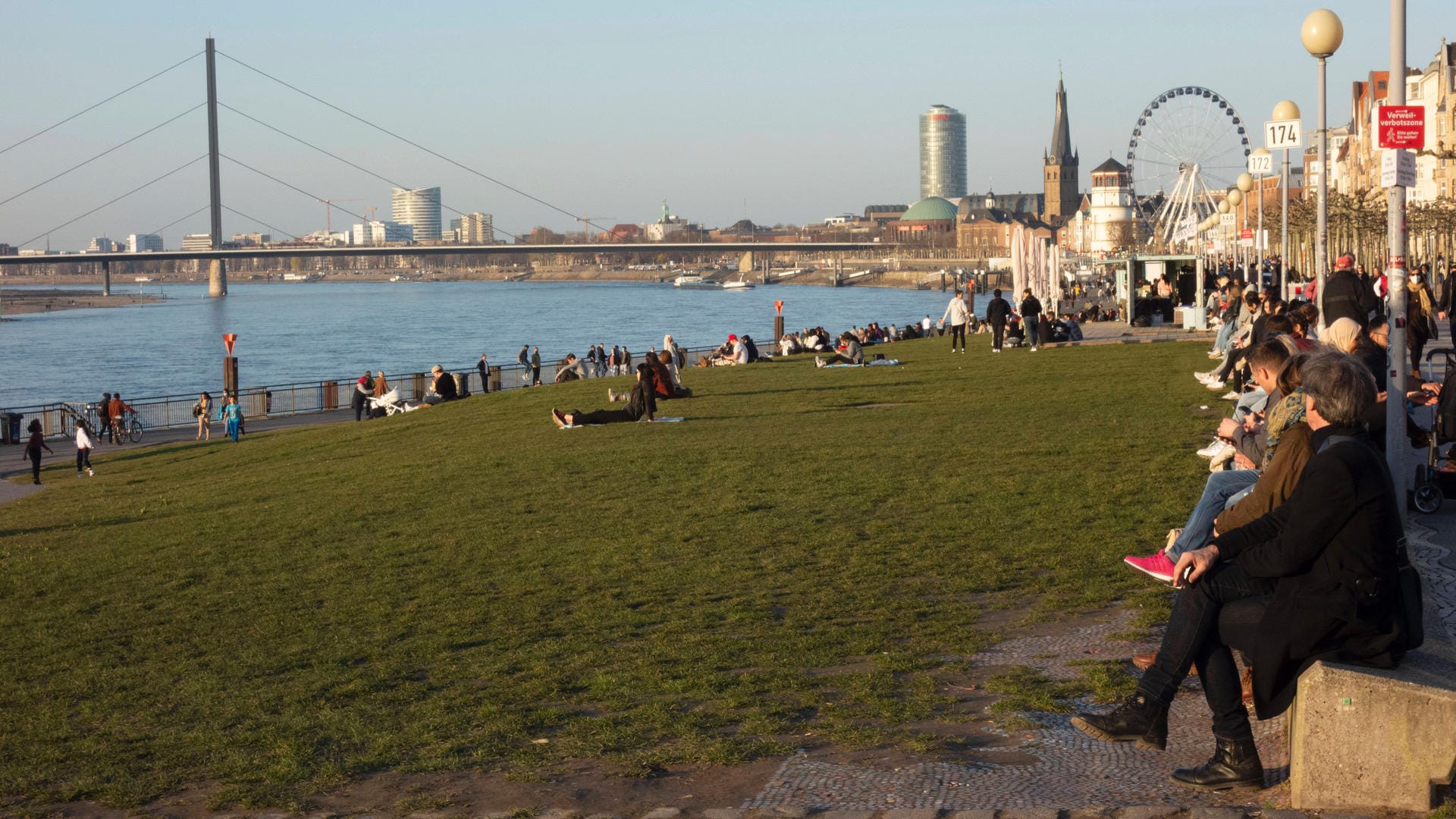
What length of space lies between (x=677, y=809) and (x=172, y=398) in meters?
36.1

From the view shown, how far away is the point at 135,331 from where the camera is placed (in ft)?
346

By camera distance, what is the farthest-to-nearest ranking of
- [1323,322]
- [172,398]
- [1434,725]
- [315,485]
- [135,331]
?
1. [135,331]
2. [172,398]
3. [315,485]
4. [1323,322]
5. [1434,725]

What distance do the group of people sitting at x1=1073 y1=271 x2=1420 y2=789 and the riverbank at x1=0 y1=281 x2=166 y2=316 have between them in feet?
513

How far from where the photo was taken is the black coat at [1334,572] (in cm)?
387

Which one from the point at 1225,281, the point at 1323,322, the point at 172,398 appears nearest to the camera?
the point at 1323,322

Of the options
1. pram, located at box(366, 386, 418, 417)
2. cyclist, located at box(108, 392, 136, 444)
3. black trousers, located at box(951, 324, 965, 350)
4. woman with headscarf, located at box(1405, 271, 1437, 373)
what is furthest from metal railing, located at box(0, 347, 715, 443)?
woman with headscarf, located at box(1405, 271, 1437, 373)

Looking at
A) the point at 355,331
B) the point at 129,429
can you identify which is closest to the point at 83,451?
the point at 129,429

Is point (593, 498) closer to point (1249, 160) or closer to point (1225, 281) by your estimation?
point (1249, 160)

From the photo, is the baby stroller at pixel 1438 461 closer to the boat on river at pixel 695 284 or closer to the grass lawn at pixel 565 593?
the grass lawn at pixel 565 593

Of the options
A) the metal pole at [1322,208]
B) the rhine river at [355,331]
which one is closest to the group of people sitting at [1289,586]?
the metal pole at [1322,208]

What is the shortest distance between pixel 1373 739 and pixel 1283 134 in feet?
40.9

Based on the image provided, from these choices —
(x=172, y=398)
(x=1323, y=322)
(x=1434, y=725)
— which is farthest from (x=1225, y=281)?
(x=172, y=398)

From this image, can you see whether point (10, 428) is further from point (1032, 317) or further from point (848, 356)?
point (1032, 317)

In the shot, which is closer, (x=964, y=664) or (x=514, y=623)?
(x=964, y=664)
